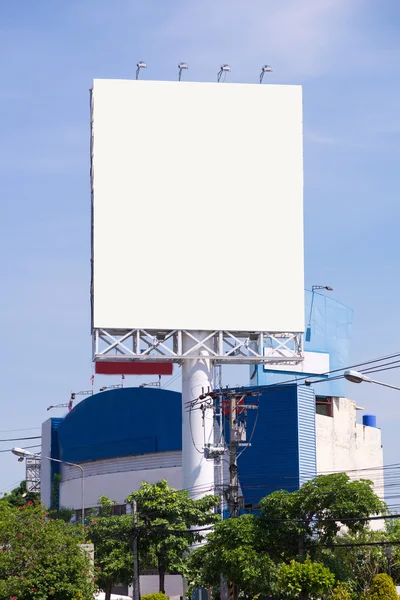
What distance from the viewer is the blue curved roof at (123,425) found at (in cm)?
7738

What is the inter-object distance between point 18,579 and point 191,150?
2760 cm

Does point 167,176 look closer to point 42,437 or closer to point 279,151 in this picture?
point 279,151

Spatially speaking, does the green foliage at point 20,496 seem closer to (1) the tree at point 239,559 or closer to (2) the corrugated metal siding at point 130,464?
(2) the corrugated metal siding at point 130,464

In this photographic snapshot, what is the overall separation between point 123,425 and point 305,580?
1385 inches

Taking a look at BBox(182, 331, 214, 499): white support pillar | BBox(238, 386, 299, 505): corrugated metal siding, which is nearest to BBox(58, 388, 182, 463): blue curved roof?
BBox(238, 386, 299, 505): corrugated metal siding

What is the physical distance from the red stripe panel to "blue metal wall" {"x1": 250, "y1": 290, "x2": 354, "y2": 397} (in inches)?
374

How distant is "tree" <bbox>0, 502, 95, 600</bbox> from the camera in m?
49.5

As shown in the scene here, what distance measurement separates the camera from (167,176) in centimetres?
6550

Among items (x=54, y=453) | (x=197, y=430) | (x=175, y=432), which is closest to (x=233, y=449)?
(x=197, y=430)

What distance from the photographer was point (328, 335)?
78062 millimetres

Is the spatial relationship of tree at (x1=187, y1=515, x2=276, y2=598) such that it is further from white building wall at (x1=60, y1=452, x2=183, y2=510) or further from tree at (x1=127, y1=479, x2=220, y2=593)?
white building wall at (x1=60, y1=452, x2=183, y2=510)

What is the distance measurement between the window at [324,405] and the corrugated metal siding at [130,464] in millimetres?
9831

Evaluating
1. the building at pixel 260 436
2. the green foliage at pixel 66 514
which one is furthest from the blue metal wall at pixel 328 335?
the green foliage at pixel 66 514

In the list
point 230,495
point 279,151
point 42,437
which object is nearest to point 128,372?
point 279,151
